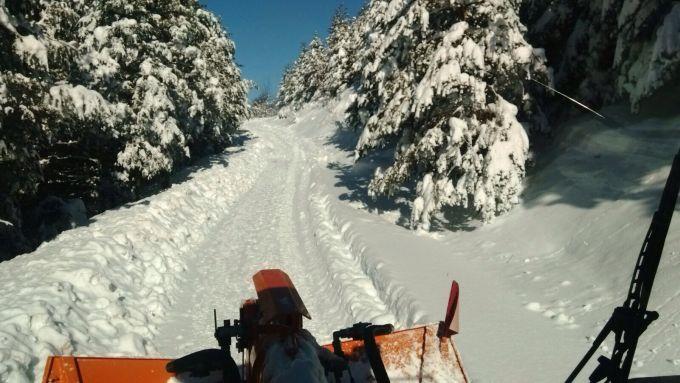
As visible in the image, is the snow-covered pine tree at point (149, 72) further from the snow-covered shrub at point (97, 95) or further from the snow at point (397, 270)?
the snow at point (397, 270)

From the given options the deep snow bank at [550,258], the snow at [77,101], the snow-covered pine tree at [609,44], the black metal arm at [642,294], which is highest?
the snow-covered pine tree at [609,44]

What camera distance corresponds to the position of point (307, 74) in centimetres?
6825

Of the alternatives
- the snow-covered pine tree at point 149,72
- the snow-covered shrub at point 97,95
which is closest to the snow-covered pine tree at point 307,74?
the snow-covered shrub at point 97,95

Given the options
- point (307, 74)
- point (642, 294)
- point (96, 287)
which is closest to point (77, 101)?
point (96, 287)

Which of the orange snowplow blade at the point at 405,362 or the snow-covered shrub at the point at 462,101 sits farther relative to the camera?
the snow-covered shrub at the point at 462,101

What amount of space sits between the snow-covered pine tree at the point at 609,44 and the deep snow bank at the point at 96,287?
424 inches

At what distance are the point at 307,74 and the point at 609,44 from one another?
2331 inches

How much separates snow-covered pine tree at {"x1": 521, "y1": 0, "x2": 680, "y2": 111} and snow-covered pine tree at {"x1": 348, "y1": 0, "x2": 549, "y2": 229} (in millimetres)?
1458

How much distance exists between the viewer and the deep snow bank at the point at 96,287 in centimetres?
569

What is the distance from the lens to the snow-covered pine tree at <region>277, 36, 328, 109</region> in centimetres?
6475

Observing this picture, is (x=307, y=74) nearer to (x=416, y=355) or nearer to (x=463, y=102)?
(x=463, y=102)

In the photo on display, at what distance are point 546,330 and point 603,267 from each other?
2008mm

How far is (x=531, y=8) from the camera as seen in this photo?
1438 centimetres

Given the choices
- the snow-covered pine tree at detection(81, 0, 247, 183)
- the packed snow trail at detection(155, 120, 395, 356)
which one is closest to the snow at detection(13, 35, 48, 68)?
the snow-covered pine tree at detection(81, 0, 247, 183)
